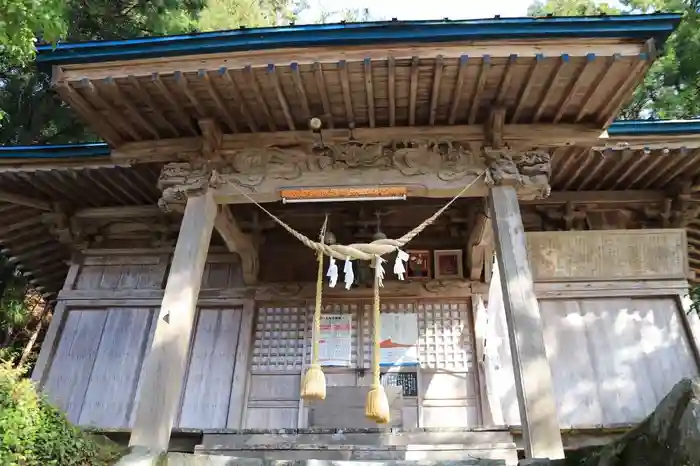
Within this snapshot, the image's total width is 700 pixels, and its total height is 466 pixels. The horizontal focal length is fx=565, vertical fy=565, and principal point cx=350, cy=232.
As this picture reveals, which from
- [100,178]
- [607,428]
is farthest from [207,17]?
[607,428]

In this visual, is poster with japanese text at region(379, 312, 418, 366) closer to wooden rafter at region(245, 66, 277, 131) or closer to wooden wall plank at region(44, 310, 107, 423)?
wooden rafter at region(245, 66, 277, 131)

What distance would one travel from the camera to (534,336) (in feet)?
18.6

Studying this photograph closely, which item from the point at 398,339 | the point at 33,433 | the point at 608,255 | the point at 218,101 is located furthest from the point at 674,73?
the point at 33,433

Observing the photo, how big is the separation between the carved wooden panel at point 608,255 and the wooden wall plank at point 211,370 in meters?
4.65

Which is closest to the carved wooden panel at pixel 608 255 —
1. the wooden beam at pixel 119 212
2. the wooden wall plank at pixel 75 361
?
the wooden beam at pixel 119 212

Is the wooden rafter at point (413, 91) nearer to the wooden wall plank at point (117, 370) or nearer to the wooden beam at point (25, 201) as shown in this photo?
the wooden wall plank at point (117, 370)

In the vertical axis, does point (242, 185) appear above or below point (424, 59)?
below

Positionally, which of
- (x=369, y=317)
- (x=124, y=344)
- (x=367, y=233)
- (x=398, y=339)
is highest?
(x=367, y=233)

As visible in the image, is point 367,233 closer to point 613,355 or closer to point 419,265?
point 419,265

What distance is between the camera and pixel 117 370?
8422 millimetres

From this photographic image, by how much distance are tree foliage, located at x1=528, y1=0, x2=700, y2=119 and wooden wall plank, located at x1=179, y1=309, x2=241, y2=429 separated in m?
9.09

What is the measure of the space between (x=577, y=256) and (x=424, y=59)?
407 centimetres

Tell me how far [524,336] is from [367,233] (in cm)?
363

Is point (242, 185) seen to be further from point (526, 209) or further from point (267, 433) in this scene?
point (526, 209)
